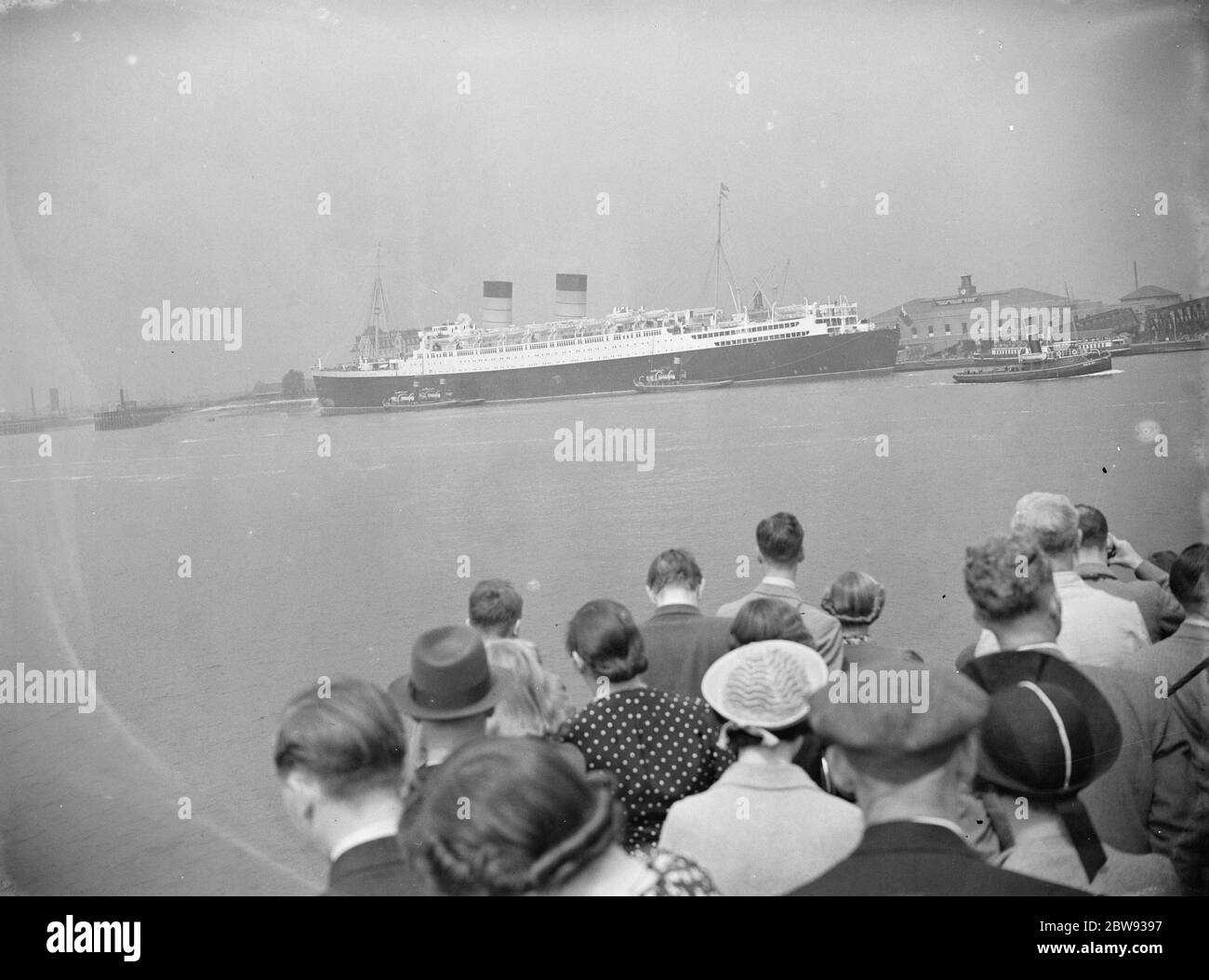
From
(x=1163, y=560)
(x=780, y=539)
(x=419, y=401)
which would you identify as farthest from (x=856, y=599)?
(x=419, y=401)

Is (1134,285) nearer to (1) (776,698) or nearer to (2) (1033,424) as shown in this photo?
(2) (1033,424)

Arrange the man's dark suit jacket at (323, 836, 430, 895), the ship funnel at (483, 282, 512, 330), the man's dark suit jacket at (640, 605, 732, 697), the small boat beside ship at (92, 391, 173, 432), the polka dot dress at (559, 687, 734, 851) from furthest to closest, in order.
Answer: the ship funnel at (483, 282, 512, 330) → the small boat beside ship at (92, 391, 173, 432) → the man's dark suit jacket at (640, 605, 732, 697) → the polka dot dress at (559, 687, 734, 851) → the man's dark suit jacket at (323, 836, 430, 895)

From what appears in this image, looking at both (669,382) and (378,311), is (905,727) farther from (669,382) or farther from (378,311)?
(669,382)

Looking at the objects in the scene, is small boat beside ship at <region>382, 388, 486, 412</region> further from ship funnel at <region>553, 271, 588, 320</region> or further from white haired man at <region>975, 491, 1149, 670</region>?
white haired man at <region>975, 491, 1149, 670</region>

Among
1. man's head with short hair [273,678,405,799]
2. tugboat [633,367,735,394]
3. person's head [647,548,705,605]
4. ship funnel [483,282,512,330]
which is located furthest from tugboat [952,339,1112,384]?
man's head with short hair [273,678,405,799]
